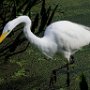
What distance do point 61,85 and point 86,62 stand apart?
82 centimetres

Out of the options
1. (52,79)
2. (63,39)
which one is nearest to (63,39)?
(63,39)

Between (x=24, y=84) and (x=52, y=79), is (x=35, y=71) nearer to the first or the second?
(x=24, y=84)

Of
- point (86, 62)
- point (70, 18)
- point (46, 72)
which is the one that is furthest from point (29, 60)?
point (70, 18)

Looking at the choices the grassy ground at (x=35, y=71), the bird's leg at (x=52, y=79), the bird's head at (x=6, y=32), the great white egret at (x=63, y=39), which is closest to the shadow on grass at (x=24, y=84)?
the grassy ground at (x=35, y=71)

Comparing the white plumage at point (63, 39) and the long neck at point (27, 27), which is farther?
the white plumage at point (63, 39)

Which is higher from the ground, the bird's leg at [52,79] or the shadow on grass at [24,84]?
the bird's leg at [52,79]

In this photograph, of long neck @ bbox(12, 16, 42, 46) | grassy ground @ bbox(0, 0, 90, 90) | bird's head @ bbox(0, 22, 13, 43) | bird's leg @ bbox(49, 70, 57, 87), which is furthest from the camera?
grassy ground @ bbox(0, 0, 90, 90)

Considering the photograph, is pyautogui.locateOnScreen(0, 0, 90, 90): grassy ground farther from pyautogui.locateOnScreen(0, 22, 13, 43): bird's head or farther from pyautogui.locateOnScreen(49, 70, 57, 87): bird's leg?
pyautogui.locateOnScreen(0, 22, 13, 43): bird's head

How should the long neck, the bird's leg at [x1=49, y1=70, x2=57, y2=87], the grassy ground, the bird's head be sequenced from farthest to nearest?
the grassy ground → the bird's leg at [x1=49, y1=70, x2=57, y2=87] → the long neck → the bird's head

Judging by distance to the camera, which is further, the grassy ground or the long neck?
the grassy ground

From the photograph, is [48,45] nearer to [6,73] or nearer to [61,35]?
[61,35]

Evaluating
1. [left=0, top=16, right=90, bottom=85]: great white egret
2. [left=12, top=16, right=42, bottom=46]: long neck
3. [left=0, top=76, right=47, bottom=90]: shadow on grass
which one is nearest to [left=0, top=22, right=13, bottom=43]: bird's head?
[left=12, top=16, right=42, bottom=46]: long neck

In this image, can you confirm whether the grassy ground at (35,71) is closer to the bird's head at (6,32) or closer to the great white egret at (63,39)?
the great white egret at (63,39)

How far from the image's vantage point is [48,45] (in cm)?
443
